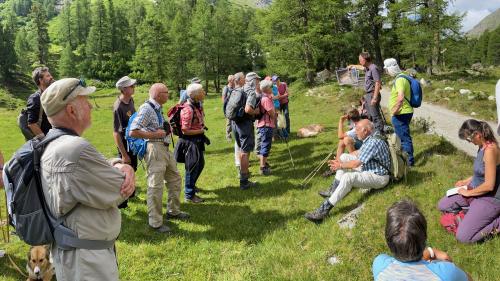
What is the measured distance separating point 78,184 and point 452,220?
5292mm

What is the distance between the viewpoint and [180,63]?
213 ft

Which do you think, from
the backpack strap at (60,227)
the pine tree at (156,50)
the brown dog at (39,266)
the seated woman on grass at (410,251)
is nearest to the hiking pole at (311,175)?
the brown dog at (39,266)

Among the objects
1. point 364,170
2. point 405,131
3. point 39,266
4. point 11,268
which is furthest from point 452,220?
point 11,268

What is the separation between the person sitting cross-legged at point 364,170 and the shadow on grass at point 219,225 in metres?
0.81

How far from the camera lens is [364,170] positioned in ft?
24.5

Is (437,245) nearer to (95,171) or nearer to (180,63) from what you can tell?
(95,171)

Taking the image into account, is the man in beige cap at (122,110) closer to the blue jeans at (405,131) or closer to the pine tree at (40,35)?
the blue jeans at (405,131)

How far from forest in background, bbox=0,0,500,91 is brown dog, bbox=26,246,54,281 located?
30611 mm

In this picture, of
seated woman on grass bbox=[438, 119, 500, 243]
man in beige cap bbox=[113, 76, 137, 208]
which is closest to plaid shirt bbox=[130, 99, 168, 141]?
man in beige cap bbox=[113, 76, 137, 208]

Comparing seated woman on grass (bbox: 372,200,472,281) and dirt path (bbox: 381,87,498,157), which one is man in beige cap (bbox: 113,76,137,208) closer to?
seated woman on grass (bbox: 372,200,472,281)

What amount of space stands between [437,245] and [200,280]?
3448mm

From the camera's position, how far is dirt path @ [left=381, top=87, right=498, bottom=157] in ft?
39.4

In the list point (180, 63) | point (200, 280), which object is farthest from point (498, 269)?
point (180, 63)

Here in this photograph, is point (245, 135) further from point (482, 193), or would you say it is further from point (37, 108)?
point (482, 193)
